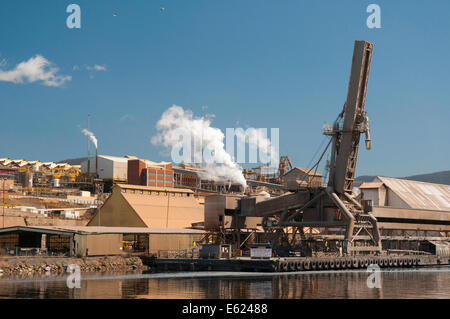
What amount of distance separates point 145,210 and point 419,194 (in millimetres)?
43040

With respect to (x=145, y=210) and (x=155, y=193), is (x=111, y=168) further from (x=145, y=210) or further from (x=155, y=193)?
→ (x=145, y=210)

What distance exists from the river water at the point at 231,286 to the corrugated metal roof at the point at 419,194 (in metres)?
36.7

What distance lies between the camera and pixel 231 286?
145 feet

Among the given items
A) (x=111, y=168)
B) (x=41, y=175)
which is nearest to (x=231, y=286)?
(x=111, y=168)

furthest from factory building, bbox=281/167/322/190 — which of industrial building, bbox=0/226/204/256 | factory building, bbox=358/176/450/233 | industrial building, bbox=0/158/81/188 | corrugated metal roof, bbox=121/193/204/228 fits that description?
industrial building, bbox=0/158/81/188

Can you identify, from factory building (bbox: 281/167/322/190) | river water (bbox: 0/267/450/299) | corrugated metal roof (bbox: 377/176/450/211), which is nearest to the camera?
river water (bbox: 0/267/450/299)

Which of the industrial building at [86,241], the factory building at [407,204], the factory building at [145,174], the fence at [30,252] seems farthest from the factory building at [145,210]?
the factory building at [145,174]

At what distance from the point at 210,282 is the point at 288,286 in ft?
21.7

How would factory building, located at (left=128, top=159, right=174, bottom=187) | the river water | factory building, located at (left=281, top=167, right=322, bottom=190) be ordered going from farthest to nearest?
factory building, located at (left=128, top=159, right=174, bottom=187) < factory building, located at (left=281, top=167, right=322, bottom=190) < the river water

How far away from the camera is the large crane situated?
66188 mm

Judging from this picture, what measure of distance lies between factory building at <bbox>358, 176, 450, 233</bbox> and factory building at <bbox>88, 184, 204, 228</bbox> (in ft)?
83.9

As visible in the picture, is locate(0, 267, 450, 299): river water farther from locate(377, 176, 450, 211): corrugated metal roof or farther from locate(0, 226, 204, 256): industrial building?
locate(377, 176, 450, 211): corrugated metal roof

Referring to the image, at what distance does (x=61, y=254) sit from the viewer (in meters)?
62.5
